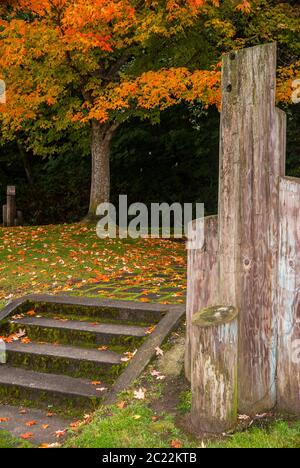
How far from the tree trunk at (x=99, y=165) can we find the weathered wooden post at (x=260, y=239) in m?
11.4

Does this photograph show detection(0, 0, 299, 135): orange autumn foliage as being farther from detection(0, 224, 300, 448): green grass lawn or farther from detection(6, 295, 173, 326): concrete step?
detection(6, 295, 173, 326): concrete step

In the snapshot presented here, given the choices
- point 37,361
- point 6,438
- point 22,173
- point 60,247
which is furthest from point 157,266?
point 22,173

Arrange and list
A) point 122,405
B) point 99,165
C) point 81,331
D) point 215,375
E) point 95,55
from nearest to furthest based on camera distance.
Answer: point 215,375 → point 122,405 → point 81,331 → point 95,55 → point 99,165

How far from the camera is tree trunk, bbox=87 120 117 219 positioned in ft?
51.3

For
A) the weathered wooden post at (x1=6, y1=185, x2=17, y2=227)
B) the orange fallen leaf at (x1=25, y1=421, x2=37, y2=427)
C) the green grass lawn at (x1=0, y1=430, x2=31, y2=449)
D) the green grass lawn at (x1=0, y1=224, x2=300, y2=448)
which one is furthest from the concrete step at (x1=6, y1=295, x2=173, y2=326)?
the weathered wooden post at (x1=6, y1=185, x2=17, y2=227)

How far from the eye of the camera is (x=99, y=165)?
51.5ft

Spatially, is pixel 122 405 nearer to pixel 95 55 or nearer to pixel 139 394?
pixel 139 394

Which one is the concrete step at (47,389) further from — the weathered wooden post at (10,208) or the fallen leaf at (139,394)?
the weathered wooden post at (10,208)

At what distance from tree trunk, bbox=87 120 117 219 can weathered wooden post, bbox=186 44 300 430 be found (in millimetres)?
11450

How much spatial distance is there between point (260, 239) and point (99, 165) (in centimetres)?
1177

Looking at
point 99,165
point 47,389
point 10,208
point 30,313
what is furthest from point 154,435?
point 10,208

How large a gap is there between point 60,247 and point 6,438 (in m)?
7.45

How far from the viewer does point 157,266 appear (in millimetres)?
9703

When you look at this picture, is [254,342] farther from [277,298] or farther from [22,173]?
[22,173]
